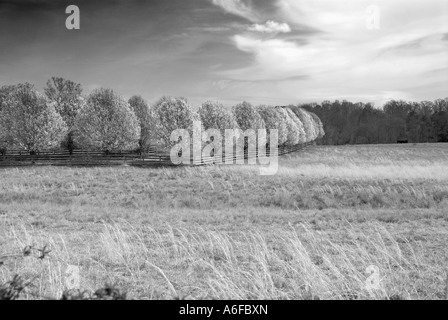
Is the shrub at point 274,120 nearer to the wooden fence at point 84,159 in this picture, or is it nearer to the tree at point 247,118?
the tree at point 247,118

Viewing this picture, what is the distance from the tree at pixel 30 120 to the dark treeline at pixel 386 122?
93.5 m

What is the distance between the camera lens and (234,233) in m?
10.8

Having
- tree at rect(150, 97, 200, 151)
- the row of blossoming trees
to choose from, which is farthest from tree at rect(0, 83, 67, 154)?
tree at rect(150, 97, 200, 151)

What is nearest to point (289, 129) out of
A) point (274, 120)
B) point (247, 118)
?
point (274, 120)

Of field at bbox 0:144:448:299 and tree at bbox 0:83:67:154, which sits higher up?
tree at bbox 0:83:67:154

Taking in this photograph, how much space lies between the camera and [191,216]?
46.1 ft

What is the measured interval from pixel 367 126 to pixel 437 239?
11092cm

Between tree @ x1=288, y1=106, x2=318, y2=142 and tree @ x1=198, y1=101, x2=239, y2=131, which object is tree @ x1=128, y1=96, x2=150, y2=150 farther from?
tree @ x1=288, y1=106, x2=318, y2=142

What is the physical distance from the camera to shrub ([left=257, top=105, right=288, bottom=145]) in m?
63.2

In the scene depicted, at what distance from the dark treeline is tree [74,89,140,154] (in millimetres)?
86512
